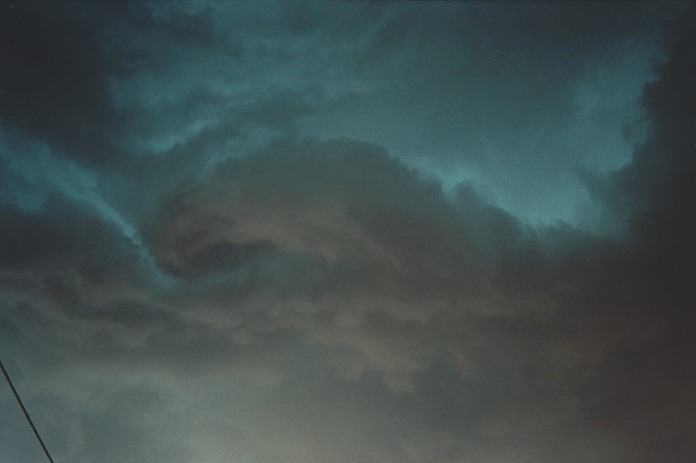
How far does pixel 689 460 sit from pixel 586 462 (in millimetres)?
15799

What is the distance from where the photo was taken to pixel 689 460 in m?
83.8

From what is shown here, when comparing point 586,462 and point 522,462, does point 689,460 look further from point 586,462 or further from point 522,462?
point 522,462

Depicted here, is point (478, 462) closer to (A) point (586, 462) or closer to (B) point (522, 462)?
(B) point (522, 462)

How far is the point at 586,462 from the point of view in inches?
3196

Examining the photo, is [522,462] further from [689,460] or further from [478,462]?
[689,460]

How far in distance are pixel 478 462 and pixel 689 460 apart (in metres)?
29.7

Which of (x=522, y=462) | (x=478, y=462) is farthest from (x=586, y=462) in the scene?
(x=478, y=462)

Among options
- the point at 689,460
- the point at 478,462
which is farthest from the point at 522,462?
the point at 689,460

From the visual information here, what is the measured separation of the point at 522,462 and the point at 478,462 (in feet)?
21.1

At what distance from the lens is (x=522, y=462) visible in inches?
3327

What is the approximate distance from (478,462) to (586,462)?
47.4ft

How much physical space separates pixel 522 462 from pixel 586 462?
854cm

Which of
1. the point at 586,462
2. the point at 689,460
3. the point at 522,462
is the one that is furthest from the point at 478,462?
the point at 689,460

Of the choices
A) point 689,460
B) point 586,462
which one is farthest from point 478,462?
point 689,460
